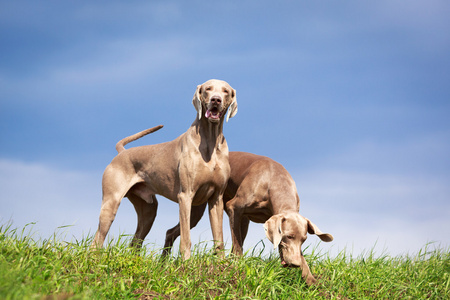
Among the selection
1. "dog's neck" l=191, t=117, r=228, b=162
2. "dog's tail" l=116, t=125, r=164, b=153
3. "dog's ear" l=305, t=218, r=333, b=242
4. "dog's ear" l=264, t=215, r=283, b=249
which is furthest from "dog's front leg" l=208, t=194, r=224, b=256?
"dog's tail" l=116, t=125, r=164, b=153

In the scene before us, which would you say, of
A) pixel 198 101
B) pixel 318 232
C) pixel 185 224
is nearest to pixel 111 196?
pixel 185 224

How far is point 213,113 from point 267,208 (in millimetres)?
1937

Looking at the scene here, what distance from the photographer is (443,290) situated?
8.23m

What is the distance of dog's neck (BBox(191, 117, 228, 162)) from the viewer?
7.35m

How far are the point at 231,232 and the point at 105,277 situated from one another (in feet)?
8.87

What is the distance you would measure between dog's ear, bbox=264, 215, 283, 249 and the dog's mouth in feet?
5.46

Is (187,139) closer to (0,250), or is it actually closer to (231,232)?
(231,232)

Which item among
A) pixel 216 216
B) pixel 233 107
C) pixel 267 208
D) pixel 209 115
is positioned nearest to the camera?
pixel 209 115

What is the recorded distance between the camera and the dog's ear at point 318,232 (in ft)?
22.5

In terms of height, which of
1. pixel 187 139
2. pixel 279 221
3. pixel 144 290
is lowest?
pixel 144 290

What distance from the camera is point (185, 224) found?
7.18 meters

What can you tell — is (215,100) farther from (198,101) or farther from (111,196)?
(111,196)

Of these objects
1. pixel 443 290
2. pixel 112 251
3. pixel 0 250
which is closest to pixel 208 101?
pixel 112 251

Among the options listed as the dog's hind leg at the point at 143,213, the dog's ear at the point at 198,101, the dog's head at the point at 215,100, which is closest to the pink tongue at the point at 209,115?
the dog's head at the point at 215,100
